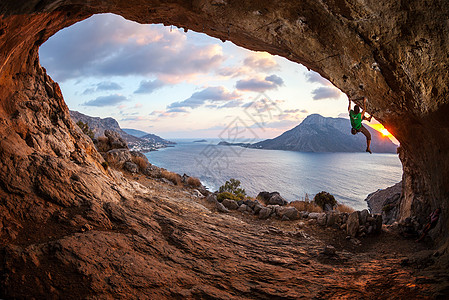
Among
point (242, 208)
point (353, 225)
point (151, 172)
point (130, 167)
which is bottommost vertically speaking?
point (242, 208)

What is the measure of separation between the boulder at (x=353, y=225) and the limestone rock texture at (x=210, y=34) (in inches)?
92.4

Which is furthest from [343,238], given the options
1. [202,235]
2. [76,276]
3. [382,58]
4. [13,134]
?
[13,134]

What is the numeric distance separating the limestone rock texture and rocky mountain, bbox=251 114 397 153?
85.3 meters

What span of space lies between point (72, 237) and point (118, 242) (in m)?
1.00

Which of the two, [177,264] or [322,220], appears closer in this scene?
[177,264]

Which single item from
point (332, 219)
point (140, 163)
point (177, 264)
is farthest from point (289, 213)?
point (140, 163)

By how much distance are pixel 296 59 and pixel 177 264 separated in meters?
8.39

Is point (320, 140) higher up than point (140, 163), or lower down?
higher up

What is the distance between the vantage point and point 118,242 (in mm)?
5184

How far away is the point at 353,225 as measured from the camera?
31.3 feet

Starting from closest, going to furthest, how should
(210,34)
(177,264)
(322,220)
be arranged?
(177,264), (210,34), (322,220)

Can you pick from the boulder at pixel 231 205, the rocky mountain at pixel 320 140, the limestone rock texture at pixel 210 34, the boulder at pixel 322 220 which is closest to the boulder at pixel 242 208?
the boulder at pixel 231 205

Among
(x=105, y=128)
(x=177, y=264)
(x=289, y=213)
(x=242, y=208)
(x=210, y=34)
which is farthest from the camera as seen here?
(x=105, y=128)

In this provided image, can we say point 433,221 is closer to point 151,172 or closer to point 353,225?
point 353,225
